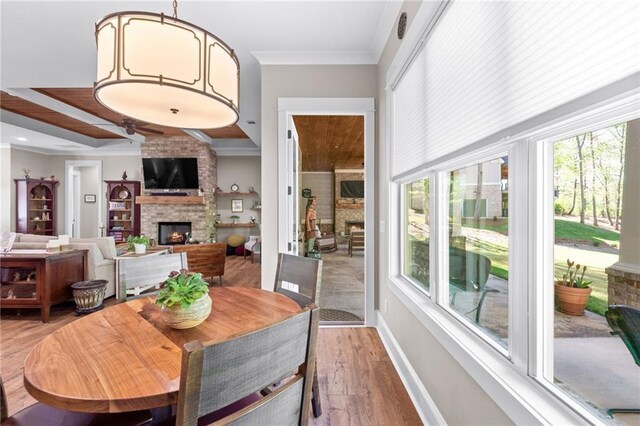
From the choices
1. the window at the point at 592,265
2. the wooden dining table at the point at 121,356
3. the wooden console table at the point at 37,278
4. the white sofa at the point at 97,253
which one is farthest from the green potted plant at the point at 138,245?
the window at the point at 592,265

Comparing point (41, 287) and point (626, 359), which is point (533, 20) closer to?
point (626, 359)

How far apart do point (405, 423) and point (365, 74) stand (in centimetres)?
288

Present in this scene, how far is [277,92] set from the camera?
2.81 metres

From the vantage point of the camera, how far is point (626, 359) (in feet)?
2.27

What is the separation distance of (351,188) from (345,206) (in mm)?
642

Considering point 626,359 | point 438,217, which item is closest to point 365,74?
point 438,217

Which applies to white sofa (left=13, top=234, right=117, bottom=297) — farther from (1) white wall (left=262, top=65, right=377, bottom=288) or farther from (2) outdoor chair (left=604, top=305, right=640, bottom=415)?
(2) outdoor chair (left=604, top=305, right=640, bottom=415)

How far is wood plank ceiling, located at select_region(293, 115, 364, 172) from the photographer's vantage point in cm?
425

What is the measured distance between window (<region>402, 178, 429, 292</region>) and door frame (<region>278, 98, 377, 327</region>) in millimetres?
525

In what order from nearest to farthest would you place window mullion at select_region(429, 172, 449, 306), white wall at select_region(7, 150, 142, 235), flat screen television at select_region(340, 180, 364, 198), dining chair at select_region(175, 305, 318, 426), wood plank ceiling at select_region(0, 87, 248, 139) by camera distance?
1. dining chair at select_region(175, 305, 318, 426)
2. window mullion at select_region(429, 172, 449, 306)
3. wood plank ceiling at select_region(0, 87, 248, 139)
4. white wall at select_region(7, 150, 142, 235)
5. flat screen television at select_region(340, 180, 364, 198)

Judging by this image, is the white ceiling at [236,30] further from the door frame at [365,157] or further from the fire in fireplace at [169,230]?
the fire in fireplace at [169,230]

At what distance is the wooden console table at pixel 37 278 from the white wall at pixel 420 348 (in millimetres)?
3652

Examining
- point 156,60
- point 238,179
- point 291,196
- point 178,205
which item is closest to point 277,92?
point 291,196

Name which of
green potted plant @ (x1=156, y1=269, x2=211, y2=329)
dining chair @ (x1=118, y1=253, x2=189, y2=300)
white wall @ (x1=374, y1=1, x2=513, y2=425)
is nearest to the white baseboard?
white wall @ (x1=374, y1=1, x2=513, y2=425)
